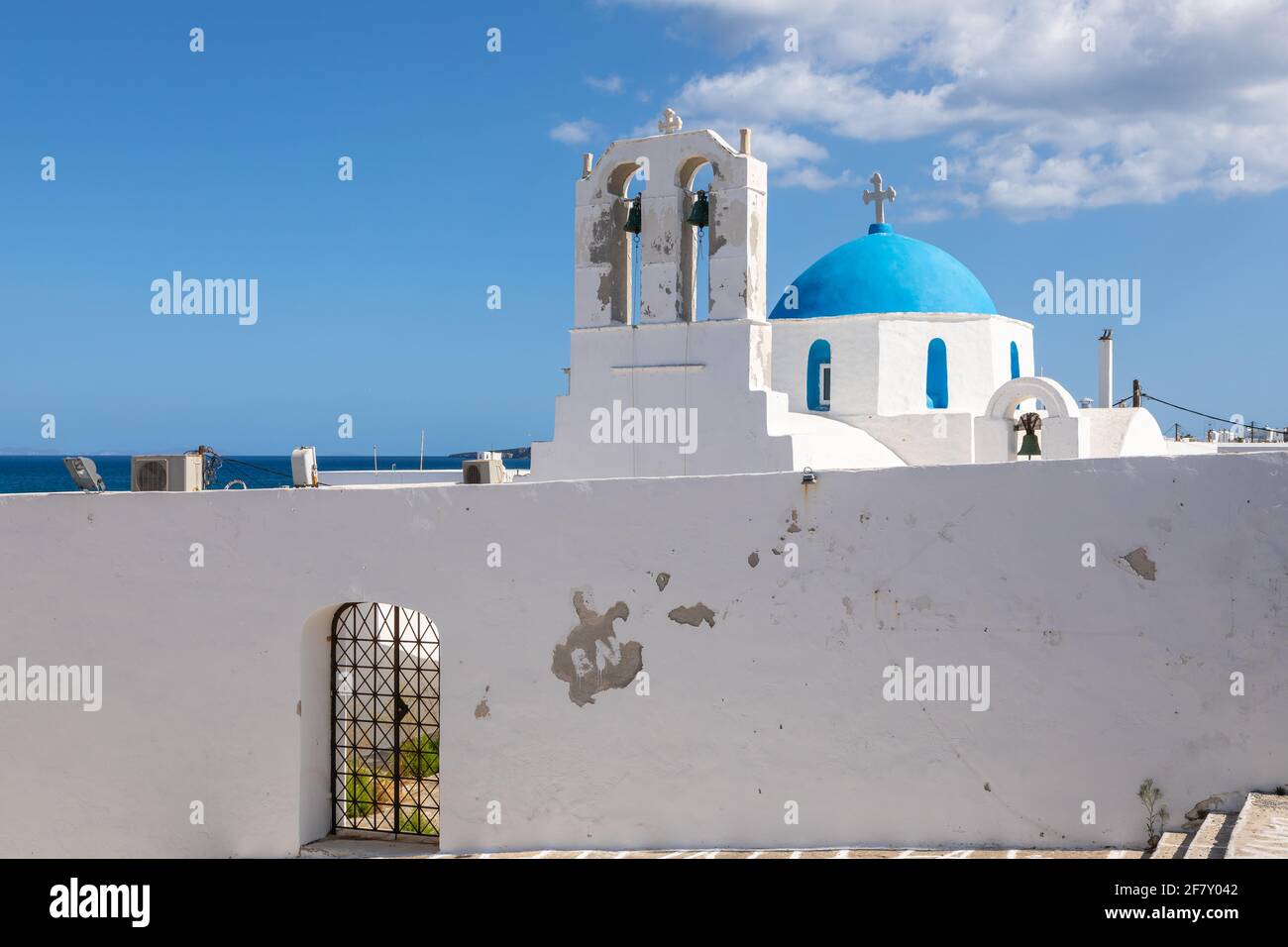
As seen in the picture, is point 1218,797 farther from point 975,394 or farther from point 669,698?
point 975,394

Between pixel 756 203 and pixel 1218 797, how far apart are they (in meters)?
6.24

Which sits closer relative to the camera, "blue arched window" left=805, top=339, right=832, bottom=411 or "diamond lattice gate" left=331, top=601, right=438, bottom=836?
"diamond lattice gate" left=331, top=601, right=438, bottom=836

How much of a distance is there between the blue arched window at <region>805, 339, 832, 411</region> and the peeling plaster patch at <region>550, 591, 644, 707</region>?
8738mm

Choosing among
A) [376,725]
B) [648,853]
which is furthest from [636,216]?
[648,853]

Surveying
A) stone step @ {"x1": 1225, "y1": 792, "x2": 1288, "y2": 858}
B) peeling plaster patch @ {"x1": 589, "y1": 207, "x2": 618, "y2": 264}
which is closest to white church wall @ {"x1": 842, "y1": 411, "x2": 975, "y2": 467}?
peeling plaster patch @ {"x1": 589, "y1": 207, "x2": 618, "y2": 264}

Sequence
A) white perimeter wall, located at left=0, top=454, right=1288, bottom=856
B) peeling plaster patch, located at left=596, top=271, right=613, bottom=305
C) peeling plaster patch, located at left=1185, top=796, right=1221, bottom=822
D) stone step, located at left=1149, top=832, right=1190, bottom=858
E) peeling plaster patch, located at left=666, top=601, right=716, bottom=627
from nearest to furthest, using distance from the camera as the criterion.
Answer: stone step, located at left=1149, top=832, right=1190, bottom=858 < peeling plaster patch, located at left=1185, top=796, right=1221, bottom=822 < white perimeter wall, located at left=0, top=454, right=1288, bottom=856 < peeling plaster patch, located at left=666, top=601, right=716, bottom=627 < peeling plaster patch, located at left=596, top=271, right=613, bottom=305

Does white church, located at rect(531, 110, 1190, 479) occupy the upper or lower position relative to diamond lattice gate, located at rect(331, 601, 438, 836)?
upper

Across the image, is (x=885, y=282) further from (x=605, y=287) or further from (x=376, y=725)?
(x=376, y=725)

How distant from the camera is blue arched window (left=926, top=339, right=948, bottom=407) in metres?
14.8

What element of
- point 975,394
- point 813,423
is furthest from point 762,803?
point 975,394

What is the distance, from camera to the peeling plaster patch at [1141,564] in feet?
18.6

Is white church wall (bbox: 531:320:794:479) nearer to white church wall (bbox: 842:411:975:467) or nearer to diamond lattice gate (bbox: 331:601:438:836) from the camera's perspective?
diamond lattice gate (bbox: 331:601:438:836)

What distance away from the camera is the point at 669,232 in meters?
10.2

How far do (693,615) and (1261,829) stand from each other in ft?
9.67
